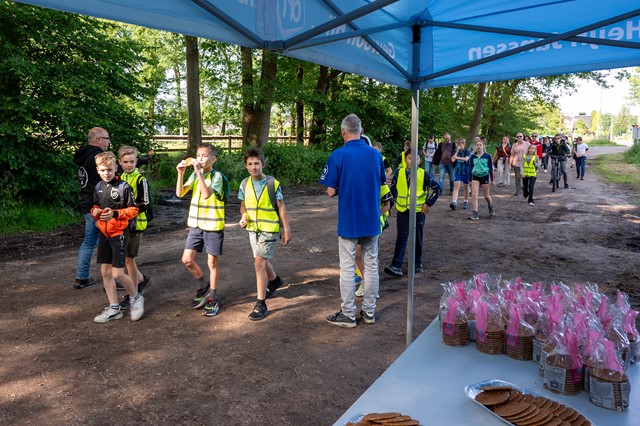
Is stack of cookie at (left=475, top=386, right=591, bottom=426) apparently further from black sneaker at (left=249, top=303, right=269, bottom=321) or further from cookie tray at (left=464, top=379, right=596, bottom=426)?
black sneaker at (left=249, top=303, right=269, bottom=321)

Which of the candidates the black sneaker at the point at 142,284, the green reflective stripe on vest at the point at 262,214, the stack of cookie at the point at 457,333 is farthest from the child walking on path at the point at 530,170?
the stack of cookie at the point at 457,333

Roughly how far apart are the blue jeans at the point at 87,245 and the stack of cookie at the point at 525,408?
214 inches

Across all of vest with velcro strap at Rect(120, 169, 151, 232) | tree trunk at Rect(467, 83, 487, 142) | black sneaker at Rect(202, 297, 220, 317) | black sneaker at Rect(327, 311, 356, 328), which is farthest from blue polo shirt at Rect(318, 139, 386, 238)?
tree trunk at Rect(467, 83, 487, 142)

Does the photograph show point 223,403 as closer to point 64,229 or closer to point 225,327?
point 225,327

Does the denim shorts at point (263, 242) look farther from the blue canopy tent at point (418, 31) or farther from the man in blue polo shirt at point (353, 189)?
the blue canopy tent at point (418, 31)

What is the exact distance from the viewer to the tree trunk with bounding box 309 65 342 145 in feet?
76.2

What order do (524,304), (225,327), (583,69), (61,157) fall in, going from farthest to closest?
1. (61,157)
2. (225,327)
3. (583,69)
4. (524,304)

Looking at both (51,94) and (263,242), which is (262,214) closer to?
(263,242)

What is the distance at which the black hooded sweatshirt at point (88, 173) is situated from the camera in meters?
5.98

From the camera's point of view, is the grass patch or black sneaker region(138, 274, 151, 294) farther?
the grass patch

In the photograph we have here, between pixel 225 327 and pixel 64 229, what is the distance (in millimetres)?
6415

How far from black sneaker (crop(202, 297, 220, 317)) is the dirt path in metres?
0.12

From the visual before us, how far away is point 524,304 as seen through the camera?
2.75 m

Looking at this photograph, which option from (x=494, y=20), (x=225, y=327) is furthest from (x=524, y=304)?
(x=225, y=327)
